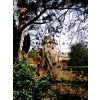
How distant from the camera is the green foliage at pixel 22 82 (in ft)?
8.00

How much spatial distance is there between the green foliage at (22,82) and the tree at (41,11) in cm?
22

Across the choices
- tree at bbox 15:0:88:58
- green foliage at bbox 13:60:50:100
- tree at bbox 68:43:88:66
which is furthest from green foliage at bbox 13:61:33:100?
tree at bbox 68:43:88:66

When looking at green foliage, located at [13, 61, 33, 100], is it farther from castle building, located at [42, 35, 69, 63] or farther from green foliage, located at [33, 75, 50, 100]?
castle building, located at [42, 35, 69, 63]

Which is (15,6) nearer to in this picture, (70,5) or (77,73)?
(70,5)

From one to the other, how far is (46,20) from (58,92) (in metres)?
0.66

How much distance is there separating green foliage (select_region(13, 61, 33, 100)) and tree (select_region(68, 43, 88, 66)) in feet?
1.28

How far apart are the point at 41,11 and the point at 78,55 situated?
52cm

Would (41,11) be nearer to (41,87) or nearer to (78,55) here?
(78,55)

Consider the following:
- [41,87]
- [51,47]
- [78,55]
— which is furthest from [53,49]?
[41,87]

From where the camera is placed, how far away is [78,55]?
2.38 metres

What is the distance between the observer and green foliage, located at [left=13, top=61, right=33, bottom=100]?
2.44 m

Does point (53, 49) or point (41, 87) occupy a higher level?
point (53, 49)

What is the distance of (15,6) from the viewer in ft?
8.04
